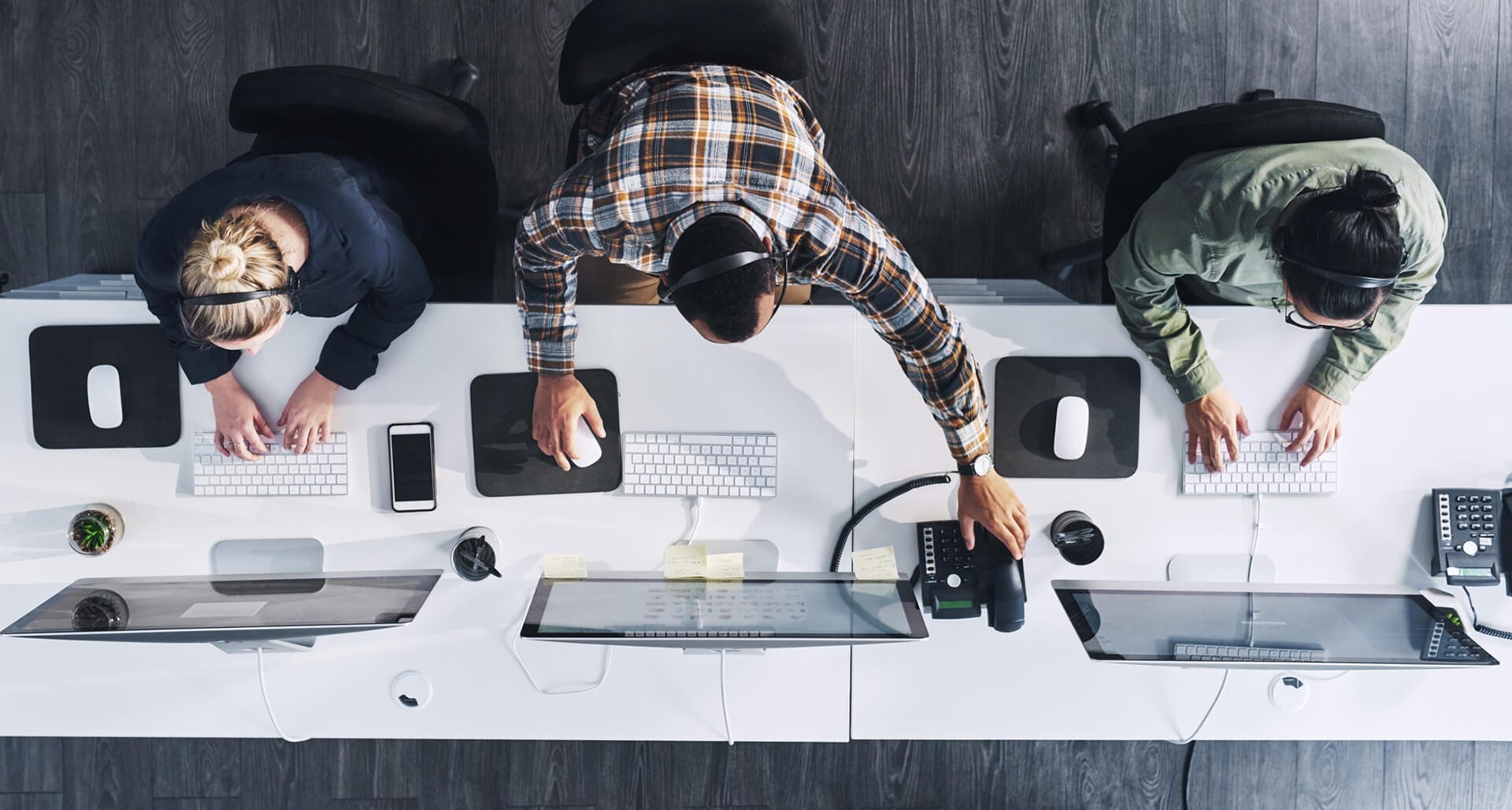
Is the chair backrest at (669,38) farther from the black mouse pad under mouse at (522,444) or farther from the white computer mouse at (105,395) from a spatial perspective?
the white computer mouse at (105,395)

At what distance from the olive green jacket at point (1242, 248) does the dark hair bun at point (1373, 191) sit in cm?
6

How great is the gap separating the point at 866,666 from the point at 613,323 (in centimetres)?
82

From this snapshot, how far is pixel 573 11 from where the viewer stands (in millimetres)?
2127

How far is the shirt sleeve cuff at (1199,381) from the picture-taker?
1.52 m

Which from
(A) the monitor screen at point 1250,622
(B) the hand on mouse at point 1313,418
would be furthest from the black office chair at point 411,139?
(B) the hand on mouse at point 1313,418

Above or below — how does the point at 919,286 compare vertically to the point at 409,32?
below

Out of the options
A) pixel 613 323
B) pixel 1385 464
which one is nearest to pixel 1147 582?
pixel 1385 464

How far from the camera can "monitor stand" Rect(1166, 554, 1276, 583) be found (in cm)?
163

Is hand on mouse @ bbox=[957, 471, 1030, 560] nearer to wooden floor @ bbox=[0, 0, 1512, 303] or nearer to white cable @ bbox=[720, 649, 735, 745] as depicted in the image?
white cable @ bbox=[720, 649, 735, 745]

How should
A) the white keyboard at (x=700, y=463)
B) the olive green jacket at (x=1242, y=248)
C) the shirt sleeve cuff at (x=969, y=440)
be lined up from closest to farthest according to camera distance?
the olive green jacket at (x=1242, y=248)
the shirt sleeve cuff at (x=969, y=440)
the white keyboard at (x=700, y=463)

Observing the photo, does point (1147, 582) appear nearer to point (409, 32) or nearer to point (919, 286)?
point (919, 286)

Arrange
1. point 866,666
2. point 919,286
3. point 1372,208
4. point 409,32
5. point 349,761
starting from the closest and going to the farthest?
point 1372,208 < point 919,286 < point 866,666 < point 409,32 < point 349,761

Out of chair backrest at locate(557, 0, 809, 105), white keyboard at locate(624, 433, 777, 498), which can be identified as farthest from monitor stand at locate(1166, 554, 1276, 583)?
chair backrest at locate(557, 0, 809, 105)

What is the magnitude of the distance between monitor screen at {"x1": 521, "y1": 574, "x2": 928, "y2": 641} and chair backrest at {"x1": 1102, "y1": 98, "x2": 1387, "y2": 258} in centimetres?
86
